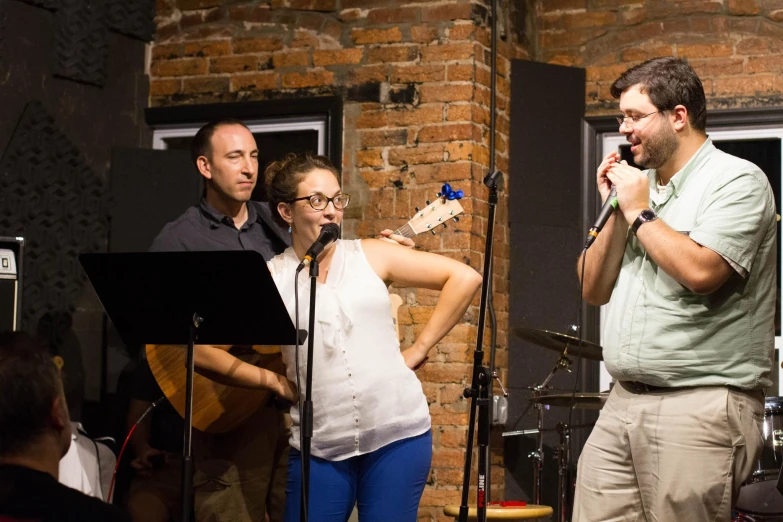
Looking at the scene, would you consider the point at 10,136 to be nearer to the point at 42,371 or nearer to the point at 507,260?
the point at 507,260

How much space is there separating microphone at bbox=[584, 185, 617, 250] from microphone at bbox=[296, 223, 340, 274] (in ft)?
2.52

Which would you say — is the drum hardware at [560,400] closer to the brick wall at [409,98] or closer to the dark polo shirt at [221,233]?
the brick wall at [409,98]

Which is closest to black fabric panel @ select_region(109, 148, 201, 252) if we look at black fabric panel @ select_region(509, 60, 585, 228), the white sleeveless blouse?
black fabric panel @ select_region(509, 60, 585, 228)

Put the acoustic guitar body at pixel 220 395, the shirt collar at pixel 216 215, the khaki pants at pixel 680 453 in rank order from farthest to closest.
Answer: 1. the shirt collar at pixel 216 215
2. the acoustic guitar body at pixel 220 395
3. the khaki pants at pixel 680 453

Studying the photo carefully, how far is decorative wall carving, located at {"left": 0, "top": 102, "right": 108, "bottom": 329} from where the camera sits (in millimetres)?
5434

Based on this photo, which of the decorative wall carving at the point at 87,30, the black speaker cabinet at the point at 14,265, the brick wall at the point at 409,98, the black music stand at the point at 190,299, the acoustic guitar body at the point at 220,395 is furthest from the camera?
the decorative wall carving at the point at 87,30

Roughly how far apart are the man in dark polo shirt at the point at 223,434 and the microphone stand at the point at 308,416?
747mm

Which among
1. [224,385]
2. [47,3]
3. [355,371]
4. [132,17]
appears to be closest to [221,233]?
[224,385]

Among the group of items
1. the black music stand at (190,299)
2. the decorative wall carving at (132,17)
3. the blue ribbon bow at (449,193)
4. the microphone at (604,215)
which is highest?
the decorative wall carving at (132,17)

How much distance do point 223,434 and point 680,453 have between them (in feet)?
5.64

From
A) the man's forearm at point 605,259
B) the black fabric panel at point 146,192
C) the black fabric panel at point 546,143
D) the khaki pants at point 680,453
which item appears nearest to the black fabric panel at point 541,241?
the black fabric panel at point 546,143

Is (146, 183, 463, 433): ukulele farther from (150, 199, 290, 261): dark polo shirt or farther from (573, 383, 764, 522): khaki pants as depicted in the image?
(573, 383, 764, 522): khaki pants

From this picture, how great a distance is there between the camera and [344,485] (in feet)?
10.6

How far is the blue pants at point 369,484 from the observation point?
3.21 meters
